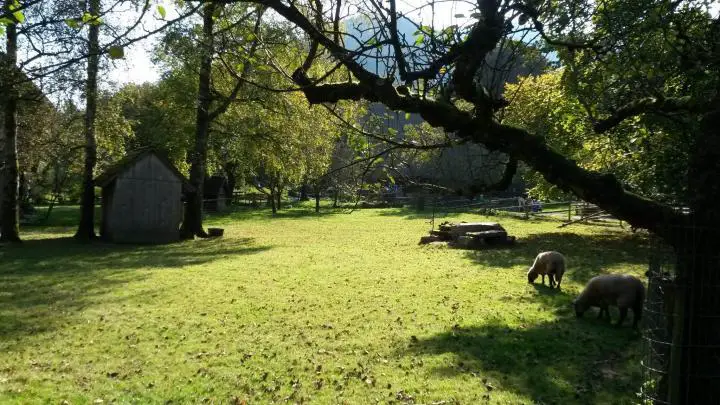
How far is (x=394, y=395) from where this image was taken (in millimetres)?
6863

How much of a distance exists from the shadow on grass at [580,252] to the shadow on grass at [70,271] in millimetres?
10090

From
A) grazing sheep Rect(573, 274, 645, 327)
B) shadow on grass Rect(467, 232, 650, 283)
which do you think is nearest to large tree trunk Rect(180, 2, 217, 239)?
shadow on grass Rect(467, 232, 650, 283)

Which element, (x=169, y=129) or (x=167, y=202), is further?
(x=169, y=129)

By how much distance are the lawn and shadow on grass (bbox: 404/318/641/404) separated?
1.3 inches

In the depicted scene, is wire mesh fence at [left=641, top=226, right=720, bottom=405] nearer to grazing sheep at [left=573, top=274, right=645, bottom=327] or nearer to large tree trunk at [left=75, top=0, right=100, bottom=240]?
grazing sheep at [left=573, top=274, right=645, bottom=327]

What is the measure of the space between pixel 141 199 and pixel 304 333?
56.4 ft

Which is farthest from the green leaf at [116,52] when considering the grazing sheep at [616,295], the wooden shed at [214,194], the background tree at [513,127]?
the wooden shed at [214,194]

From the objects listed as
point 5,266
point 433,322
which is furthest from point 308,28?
point 5,266

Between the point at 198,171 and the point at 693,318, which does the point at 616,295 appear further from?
the point at 198,171

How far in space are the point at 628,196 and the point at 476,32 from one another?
1907mm

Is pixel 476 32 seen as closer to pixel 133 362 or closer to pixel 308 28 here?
pixel 308 28

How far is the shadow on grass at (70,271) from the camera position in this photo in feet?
35.6

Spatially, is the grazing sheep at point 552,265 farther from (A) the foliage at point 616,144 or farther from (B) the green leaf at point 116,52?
(B) the green leaf at point 116,52

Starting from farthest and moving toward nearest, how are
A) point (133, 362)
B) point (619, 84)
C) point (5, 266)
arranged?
point (5, 266)
point (133, 362)
point (619, 84)
